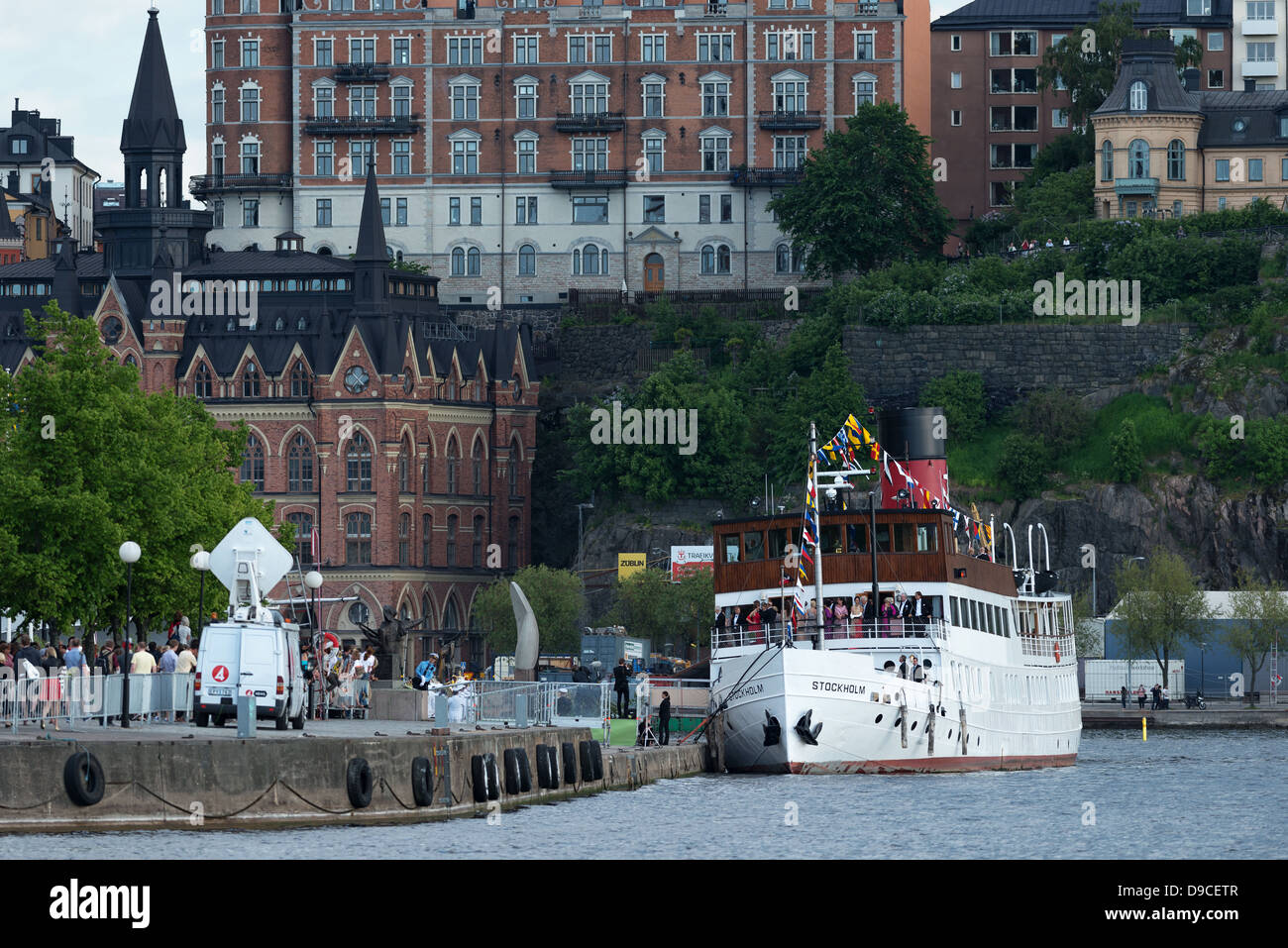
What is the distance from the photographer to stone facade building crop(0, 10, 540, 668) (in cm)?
14238

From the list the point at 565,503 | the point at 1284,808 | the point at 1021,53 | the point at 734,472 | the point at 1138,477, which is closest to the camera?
the point at 1284,808

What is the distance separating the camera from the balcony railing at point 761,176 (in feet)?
510

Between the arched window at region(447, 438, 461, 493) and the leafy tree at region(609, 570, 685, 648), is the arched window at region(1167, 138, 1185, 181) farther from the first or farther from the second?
the arched window at region(447, 438, 461, 493)

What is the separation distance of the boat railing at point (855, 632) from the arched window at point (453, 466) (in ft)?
253

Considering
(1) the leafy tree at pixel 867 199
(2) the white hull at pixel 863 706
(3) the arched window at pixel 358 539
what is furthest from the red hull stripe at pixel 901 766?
(1) the leafy tree at pixel 867 199

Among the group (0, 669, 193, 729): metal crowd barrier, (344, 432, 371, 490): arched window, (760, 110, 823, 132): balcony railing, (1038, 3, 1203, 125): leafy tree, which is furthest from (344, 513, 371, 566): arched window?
(0, 669, 193, 729): metal crowd barrier

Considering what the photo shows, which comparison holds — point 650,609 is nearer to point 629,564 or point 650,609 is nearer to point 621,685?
point 629,564

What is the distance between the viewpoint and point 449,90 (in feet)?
520

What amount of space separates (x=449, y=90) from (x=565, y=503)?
89.4 feet

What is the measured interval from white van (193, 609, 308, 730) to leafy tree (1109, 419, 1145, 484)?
8098cm

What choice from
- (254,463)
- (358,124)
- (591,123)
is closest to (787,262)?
(591,123)

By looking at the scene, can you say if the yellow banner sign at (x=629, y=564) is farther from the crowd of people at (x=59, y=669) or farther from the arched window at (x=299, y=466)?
the crowd of people at (x=59, y=669)
